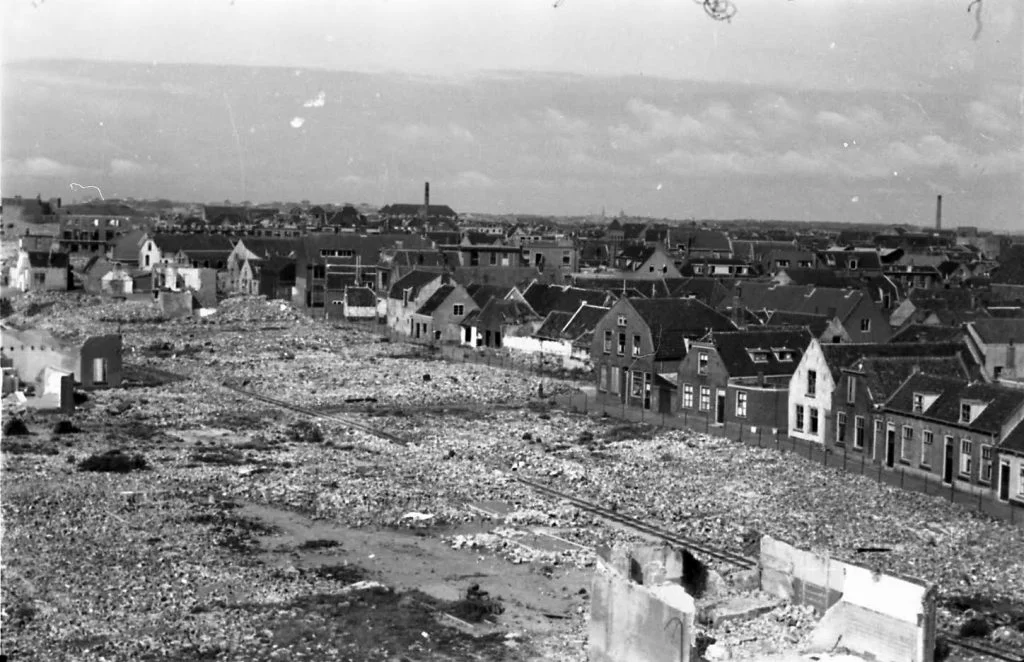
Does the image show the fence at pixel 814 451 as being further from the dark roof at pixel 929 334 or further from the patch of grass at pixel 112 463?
the patch of grass at pixel 112 463

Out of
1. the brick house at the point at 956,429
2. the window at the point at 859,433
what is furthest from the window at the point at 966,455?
the window at the point at 859,433

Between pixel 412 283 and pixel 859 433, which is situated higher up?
pixel 412 283

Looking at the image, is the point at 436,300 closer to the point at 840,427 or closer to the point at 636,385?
the point at 636,385

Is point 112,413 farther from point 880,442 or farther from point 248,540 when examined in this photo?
point 880,442

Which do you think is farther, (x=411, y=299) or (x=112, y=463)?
(x=411, y=299)

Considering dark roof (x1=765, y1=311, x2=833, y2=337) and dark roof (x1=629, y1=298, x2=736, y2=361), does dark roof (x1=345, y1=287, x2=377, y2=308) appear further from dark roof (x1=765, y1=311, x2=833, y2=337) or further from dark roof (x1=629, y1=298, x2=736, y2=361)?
dark roof (x1=629, y1=298, x2=736, y2=361)

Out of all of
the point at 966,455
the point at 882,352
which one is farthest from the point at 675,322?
the point at 966,455
